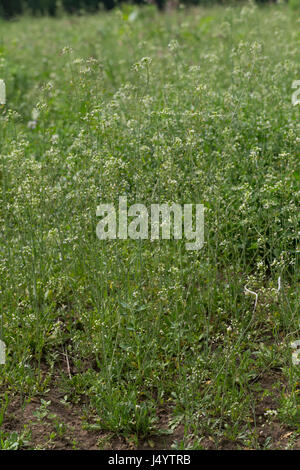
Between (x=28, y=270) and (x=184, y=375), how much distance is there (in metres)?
1.16

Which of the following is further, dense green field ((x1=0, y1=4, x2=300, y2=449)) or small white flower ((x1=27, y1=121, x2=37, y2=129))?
small white flower ((x1=27, y1=121, x2=37, y2=129))

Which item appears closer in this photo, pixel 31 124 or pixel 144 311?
pixel 144 311

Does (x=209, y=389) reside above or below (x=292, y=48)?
below

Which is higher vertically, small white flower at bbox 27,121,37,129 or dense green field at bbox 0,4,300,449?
small white flower at bbox 27,121,37,129

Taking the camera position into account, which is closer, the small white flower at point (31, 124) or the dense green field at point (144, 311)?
the dense green field at point (144, 311)

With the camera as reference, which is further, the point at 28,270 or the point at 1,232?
the point at 1,232

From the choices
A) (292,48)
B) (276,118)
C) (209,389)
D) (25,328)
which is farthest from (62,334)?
(292,48)

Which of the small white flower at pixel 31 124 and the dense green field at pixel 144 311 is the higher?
the small white flower at pixel 31 124

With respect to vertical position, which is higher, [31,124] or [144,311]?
[31,124]

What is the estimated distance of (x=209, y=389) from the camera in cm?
297

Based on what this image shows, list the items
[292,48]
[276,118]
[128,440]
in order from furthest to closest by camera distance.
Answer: [292,48] → [276,118] → [128,440]

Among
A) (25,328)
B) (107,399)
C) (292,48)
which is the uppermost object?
(292,48)

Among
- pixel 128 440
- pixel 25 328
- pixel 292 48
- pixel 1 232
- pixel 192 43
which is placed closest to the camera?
pixel 128 440

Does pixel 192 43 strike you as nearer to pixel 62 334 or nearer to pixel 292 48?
pixel 292 48
